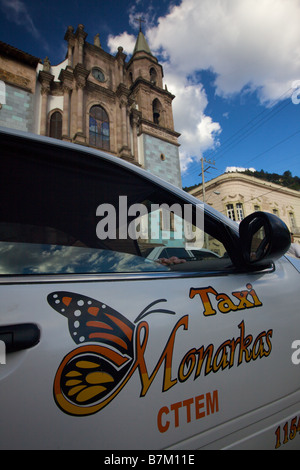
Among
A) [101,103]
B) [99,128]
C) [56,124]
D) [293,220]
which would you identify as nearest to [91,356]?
[56,124]

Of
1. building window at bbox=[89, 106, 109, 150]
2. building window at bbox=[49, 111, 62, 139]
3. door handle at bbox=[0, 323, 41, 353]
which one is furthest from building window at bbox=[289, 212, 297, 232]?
door handle at bbox=[0, 323, 41, 353]

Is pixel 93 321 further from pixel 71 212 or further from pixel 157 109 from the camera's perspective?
Answer: pixel 157 109

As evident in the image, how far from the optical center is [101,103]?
17.8 meters

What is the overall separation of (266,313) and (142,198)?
33.3 inches

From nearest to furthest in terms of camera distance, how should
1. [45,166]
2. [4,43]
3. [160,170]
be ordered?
[45,166] → [4,43] → [160,170]

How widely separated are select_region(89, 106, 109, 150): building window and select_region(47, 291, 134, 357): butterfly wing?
17.5 meters

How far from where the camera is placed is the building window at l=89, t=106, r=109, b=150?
16.8 metres

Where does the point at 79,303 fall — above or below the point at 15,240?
below

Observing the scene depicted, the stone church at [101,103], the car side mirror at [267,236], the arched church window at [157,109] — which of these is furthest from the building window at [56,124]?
the car side mirror at [267,236]

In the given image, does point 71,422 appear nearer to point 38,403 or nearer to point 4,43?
→ point 38,403

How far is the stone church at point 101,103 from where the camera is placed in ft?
49.3
